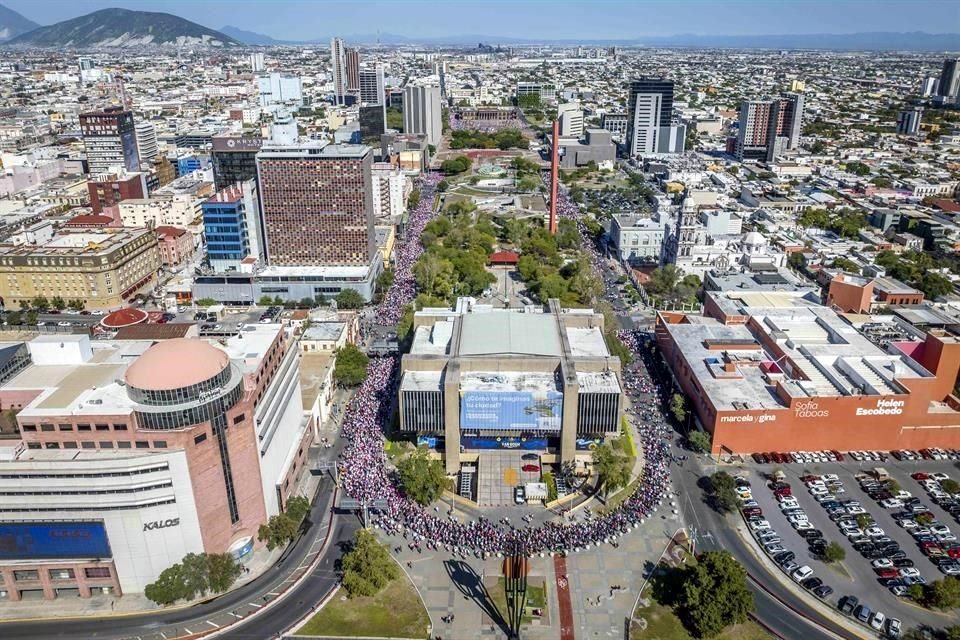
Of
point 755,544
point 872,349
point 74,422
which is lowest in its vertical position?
point 755,544

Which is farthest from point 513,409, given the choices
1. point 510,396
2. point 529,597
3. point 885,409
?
point 885,409

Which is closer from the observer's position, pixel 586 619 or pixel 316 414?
pixel 586 619

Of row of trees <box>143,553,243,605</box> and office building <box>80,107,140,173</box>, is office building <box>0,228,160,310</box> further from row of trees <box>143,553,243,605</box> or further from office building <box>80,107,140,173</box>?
office building <box>80,107,140,173</box>

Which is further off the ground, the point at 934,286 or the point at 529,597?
the point at 934,286

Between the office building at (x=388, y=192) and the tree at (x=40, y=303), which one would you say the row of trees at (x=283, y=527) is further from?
the office building at (x=388, y=192)

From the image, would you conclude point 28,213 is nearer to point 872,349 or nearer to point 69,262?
point 69,262

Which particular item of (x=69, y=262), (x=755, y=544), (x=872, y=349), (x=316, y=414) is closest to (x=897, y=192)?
(x=872, y=349)

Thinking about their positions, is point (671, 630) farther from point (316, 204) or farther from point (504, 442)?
point (316, 204)
